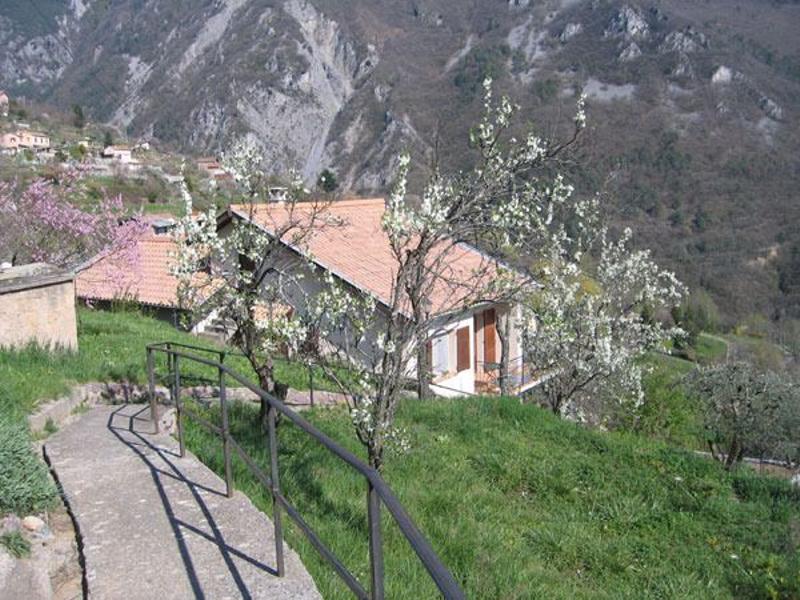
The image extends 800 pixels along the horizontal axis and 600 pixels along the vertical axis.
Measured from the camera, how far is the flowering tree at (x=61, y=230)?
16.5 metres

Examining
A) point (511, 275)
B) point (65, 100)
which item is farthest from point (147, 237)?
point (65, 100)

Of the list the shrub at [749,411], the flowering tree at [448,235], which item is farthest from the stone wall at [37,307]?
the shrub at [749,411]

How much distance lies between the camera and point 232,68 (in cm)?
14962

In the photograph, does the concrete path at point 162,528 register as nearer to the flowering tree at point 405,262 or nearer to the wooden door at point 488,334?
the flowering tree at point 405,262

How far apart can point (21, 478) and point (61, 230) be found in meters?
14.4

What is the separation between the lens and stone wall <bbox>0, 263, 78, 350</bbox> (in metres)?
9.27

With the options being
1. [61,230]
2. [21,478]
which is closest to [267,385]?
[21,478]

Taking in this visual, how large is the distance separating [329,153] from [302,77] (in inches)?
1240

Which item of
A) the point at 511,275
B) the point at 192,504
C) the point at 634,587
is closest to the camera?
the point at 192,504

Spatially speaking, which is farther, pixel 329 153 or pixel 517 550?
pixel 329 153

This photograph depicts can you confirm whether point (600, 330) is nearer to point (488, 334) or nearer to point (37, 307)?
point (488, 334)

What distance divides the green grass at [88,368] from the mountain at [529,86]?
58.5 m

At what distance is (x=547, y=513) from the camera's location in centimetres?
695

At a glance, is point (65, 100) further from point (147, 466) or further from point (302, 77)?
point (147, 466)
